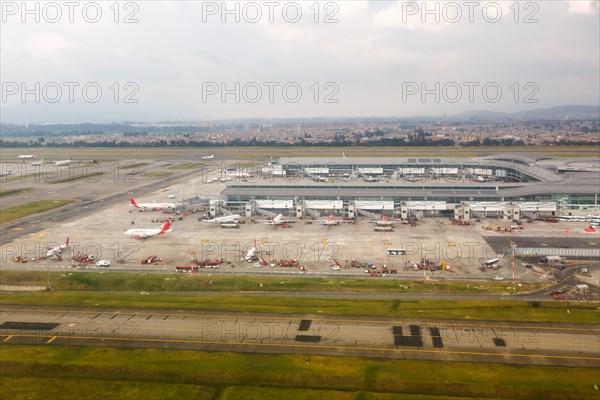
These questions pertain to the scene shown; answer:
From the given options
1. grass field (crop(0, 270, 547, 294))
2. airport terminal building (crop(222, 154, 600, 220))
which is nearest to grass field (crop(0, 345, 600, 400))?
grass field (crop(0, 270, 547, 294))

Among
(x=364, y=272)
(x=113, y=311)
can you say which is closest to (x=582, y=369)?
(x=364, y=272)

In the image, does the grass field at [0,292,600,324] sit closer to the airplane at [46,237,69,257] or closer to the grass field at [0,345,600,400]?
the grass field at [0,345,600,400]

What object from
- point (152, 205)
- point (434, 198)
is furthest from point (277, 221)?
point (434, 198)

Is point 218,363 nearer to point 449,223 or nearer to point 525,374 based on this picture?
point 525,374

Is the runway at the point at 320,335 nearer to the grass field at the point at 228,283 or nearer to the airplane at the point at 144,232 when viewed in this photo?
the grass field at the point at 228,283

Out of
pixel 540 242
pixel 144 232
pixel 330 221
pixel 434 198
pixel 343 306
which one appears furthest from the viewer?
pixel 434 198

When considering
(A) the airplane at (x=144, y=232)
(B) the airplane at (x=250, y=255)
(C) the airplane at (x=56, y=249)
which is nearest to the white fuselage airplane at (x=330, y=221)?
Answer: (B) the airplane at (x=250, y=255)

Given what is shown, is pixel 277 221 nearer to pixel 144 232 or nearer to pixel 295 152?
pixel 144 232
